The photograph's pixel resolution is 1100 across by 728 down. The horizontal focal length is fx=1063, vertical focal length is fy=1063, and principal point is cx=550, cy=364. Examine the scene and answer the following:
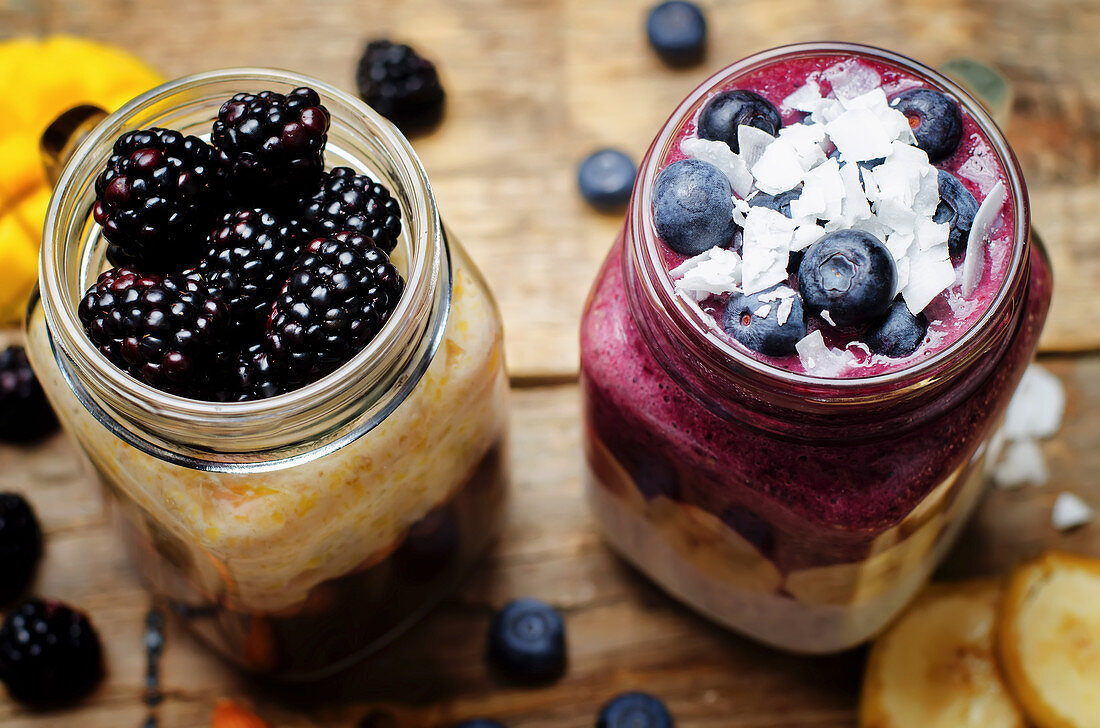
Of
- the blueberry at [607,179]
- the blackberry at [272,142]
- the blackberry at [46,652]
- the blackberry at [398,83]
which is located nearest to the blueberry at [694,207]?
the blackberry at [272,142]

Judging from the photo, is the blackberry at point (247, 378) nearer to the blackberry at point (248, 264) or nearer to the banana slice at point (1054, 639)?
the blackberry at point (248, 264)

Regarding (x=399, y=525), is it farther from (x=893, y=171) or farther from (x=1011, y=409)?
(x=1011, y=409)

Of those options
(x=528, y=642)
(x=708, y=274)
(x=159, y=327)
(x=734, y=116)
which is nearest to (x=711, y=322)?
(x=708, y=274)

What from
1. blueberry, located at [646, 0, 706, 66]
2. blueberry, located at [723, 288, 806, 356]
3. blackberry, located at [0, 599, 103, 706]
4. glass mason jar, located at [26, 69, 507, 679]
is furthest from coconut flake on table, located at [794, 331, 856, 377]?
blackberry, located at [0, 599, 103, 706]

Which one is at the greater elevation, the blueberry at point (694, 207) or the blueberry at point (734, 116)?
the blueberry at point (734, 116)

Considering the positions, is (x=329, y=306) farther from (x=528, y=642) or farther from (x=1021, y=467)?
(x=1021, y=467)

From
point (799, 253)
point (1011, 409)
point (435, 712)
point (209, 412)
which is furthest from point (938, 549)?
point (209, 412)
